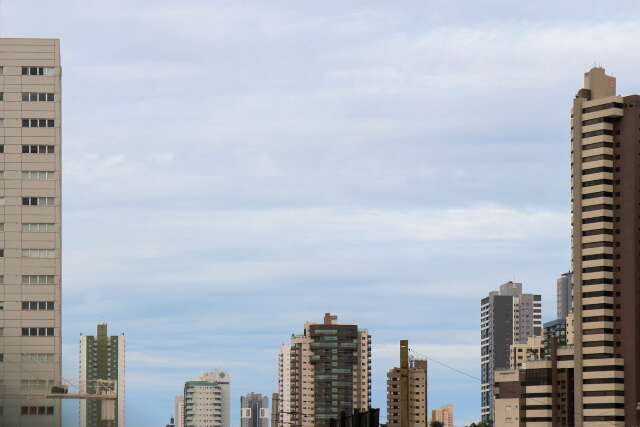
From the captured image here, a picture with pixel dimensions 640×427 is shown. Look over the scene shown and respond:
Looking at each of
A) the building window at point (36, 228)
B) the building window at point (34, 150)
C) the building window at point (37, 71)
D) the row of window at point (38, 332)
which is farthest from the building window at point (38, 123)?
the row of window at point (38, 332)

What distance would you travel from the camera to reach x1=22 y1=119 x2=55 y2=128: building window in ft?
542

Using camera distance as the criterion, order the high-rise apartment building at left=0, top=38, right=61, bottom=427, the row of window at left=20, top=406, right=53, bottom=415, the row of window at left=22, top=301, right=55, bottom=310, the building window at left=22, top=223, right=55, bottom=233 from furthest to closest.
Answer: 1. the building window at left=22, top=223, right=55, bottom=233
2. the row of window at left=22, top=301, right=55, bottom=310
3. the high-rise apartment building at left=0, top=38, right=61, bottom=427
4. the row of window at left=20, top=406, right=53, bottom=415

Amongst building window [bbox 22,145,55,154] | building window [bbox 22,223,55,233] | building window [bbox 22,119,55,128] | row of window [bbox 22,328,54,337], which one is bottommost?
row of window [bbox 22,328,54,337]

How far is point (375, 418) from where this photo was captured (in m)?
90.2

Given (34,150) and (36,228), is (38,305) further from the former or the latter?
(34,150)

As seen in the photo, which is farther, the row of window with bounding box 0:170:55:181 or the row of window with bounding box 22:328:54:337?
the row of window with bounding box 0:170:55:181

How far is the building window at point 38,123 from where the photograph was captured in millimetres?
165250

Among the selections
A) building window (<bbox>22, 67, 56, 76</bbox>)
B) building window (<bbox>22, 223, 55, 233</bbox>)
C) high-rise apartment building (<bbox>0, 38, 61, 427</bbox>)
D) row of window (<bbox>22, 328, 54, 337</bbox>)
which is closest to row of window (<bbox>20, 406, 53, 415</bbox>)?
high-rise apartment building (<bbox>0, 38, 61, 427</bbox>)

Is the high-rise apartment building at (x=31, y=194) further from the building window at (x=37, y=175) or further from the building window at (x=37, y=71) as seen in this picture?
the building window at (x=37, y=71)

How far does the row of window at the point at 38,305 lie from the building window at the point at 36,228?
7812 mm

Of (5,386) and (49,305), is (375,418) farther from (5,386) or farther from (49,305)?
(49,305)

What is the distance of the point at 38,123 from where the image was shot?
16550 cm

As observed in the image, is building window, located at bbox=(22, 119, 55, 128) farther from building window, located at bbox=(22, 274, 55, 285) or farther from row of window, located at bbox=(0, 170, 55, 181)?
building window, located at bbox=(22, 274, 55, 285)

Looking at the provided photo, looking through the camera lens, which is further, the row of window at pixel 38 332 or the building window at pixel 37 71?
the building window at pixel 37 71
